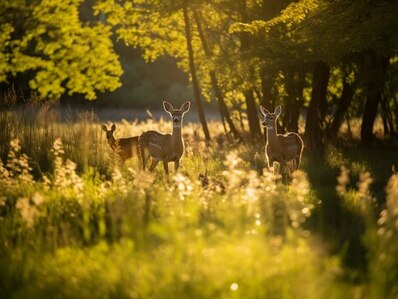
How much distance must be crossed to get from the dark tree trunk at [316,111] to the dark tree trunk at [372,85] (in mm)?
1953

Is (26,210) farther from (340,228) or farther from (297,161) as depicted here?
(297,161)

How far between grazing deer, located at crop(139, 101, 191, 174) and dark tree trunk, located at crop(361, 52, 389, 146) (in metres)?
8.23

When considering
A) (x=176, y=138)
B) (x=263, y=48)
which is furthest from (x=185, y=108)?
(x=263, y=48)

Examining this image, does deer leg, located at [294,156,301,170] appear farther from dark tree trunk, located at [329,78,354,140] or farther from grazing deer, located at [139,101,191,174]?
dark tree trunk, located at [329,78,354,140]

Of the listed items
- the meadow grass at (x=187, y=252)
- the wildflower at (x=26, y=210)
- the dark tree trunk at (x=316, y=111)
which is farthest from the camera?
the dark tree trunk at (x=316, y=111)

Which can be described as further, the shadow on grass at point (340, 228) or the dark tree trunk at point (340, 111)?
the dark tree trunk at point (340, 111)

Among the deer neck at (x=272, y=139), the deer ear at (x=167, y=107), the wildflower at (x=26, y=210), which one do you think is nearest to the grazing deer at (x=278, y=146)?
the deer neck at (x=272, y=139)

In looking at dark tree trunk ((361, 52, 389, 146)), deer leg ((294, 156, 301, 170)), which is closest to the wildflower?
deer leg ((294, 156, 301, 170))

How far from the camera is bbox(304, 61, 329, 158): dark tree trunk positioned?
56.5 feet

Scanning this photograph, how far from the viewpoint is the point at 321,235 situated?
7527 millimetres

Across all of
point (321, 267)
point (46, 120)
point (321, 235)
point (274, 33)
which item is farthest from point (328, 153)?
point (321, 267)

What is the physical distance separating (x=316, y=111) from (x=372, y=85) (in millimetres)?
4018

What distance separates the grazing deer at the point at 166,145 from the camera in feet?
42.0

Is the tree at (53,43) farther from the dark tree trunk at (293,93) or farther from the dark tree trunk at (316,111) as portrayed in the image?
the dark tree trunk at (316,111)
